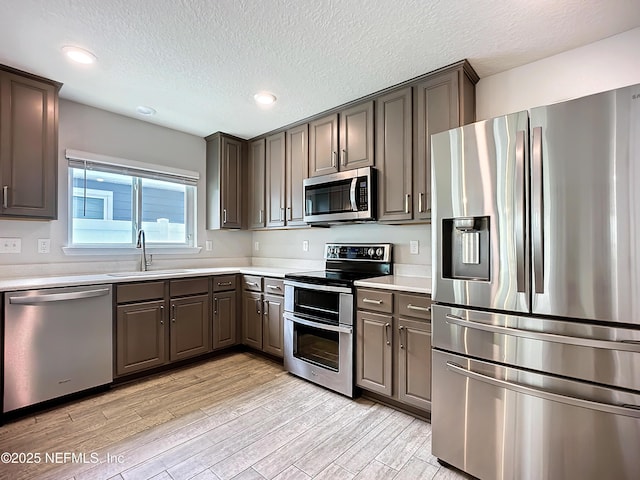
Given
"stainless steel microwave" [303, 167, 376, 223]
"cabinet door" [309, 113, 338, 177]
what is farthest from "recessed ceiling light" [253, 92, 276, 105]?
"stainless steel microwave" [303, 167, 376, 223]

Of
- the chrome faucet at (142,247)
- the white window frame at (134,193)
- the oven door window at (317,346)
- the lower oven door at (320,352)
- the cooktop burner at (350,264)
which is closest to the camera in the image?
the lower oven door at (320,352)

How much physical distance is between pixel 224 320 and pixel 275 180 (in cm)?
164

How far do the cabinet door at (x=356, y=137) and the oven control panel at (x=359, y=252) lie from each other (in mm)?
764

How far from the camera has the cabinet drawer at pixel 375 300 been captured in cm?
228

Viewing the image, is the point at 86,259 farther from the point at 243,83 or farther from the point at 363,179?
the point at 363,179

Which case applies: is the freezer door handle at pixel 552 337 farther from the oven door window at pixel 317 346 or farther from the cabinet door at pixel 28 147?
the cabinet door at pixel 28 147

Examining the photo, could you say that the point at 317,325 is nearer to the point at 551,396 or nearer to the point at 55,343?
the point at 551,396

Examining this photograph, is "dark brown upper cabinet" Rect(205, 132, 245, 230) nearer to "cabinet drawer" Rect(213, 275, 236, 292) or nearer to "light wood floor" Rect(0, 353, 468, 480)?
"cabinet drawer" Rect(213, 275, 236, 292)

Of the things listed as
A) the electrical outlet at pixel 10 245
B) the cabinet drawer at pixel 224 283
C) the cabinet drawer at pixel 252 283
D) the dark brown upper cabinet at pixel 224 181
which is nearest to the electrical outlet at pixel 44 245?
the electrical outlet at pixel 10 245

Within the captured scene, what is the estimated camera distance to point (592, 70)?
6.64 feet

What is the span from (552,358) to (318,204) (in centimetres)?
216

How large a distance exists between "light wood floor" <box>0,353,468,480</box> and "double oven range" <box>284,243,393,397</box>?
17 cm

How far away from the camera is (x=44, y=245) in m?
2.74

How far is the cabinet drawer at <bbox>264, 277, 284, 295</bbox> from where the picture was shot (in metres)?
3.08
